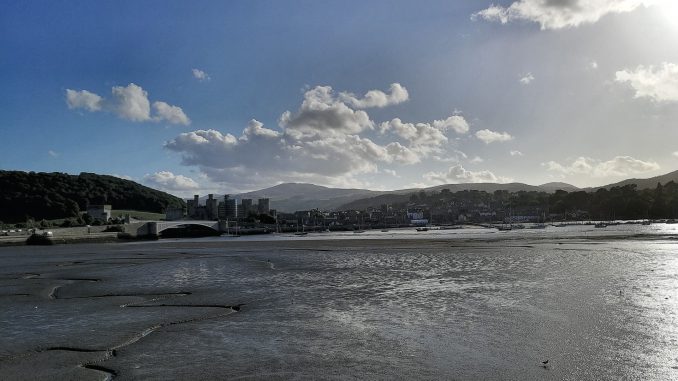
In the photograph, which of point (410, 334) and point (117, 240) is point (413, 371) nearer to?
point (410, 334)

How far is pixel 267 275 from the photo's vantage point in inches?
1188

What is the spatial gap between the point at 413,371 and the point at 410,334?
11.0ft

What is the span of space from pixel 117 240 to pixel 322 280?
116643 millimetres

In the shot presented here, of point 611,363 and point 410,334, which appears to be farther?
point 410,334

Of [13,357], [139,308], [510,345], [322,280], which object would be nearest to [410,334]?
[510,345]

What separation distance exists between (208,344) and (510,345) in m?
7.59

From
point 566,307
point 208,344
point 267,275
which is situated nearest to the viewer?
point 208,344

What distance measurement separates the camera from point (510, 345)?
11.8 m

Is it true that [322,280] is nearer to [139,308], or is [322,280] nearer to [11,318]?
[139,308]

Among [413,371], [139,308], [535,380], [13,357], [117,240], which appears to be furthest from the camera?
[117,240]

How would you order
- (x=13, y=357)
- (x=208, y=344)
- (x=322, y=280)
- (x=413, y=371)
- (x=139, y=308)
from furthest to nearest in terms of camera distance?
(x=322, y=280)
(x=139, y=308)
(x=208, y=344)
(x=13, y=357)
(x=413, y=371)

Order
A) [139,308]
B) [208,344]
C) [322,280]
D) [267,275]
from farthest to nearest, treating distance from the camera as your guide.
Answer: [267,275] → [322,280] → [139,308] → [208,344]

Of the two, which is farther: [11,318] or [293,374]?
[11,318]

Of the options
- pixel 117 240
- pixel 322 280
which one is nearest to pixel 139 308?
pixel 322 280
